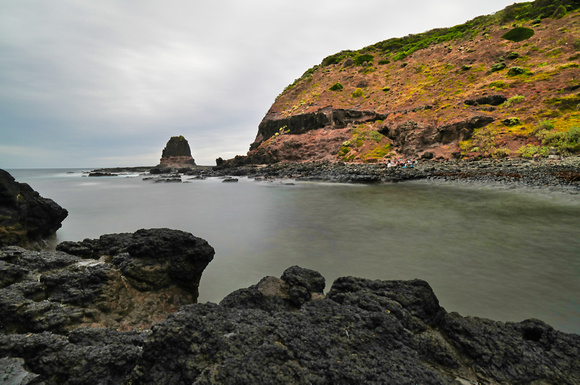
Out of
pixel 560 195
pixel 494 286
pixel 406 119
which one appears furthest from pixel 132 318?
pixel 406 119

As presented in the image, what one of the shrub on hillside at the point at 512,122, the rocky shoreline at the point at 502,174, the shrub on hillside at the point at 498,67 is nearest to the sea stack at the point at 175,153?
the rocky shoreline at the point at 502,174

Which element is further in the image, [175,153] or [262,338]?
[175,153]

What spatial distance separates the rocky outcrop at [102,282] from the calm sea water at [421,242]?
0.87m

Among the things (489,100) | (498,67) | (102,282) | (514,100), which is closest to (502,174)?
(514,100)

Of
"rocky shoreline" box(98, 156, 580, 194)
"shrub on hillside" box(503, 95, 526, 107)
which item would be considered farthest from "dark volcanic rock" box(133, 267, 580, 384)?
"shrub on hillside" box(503, 95, 526, 107)

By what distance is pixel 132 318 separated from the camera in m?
3.04

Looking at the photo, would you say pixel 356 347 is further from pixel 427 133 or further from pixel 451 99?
pixel 451 99

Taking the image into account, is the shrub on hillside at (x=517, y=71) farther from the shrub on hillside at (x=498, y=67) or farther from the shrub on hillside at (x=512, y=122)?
the shrub on hillside at (x=512, y=122)

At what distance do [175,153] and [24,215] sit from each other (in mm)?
96457

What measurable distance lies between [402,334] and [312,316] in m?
0.82

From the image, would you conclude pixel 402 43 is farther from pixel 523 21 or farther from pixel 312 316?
pixel 312 316

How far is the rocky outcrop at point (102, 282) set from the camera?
7.91 feet

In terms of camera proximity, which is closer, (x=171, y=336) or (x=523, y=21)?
(x=171, y=336)

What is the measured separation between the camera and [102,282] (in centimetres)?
314
